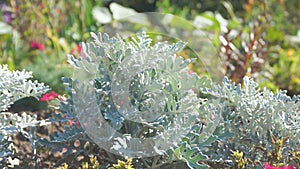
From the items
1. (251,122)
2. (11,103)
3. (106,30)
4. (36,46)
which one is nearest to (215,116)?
(251,122)

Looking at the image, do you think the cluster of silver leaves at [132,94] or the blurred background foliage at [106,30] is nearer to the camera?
the cluster of silver leaves at [132,94]

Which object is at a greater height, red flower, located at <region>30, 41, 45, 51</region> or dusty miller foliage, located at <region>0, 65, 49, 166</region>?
red flower, located at <region>30, 41, 45, 51</region>

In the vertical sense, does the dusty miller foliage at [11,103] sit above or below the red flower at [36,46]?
below

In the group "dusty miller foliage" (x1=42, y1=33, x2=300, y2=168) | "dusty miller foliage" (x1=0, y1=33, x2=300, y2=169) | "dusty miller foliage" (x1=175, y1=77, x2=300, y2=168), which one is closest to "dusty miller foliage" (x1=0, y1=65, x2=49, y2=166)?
"dusty miller foliage" (x1=0, y1=33, x2=300, y2=169)

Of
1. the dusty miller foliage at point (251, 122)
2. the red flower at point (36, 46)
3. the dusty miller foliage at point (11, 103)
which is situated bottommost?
the dusty miller foliage at point (251, 122)

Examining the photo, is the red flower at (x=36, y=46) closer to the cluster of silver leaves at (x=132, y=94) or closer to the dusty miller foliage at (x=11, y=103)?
the dusty miller foliage at (x=11, y=103)

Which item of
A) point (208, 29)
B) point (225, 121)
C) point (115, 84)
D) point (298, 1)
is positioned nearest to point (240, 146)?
point (225, 121)

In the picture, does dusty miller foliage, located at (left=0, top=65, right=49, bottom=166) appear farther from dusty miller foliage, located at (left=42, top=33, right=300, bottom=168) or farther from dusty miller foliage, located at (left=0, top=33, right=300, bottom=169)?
dusty miller foliage, located at (left=42, top=33, right=300, bottom=168)

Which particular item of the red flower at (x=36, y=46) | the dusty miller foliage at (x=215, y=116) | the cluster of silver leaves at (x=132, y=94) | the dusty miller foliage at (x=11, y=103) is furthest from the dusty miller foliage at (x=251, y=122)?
the red flower at (x=36, y=46)

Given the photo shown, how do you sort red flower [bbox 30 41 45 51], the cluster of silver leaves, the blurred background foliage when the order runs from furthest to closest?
red flower [bbox 30 41 45 51]
the blurred background foliage
the cluster of silver leaves
